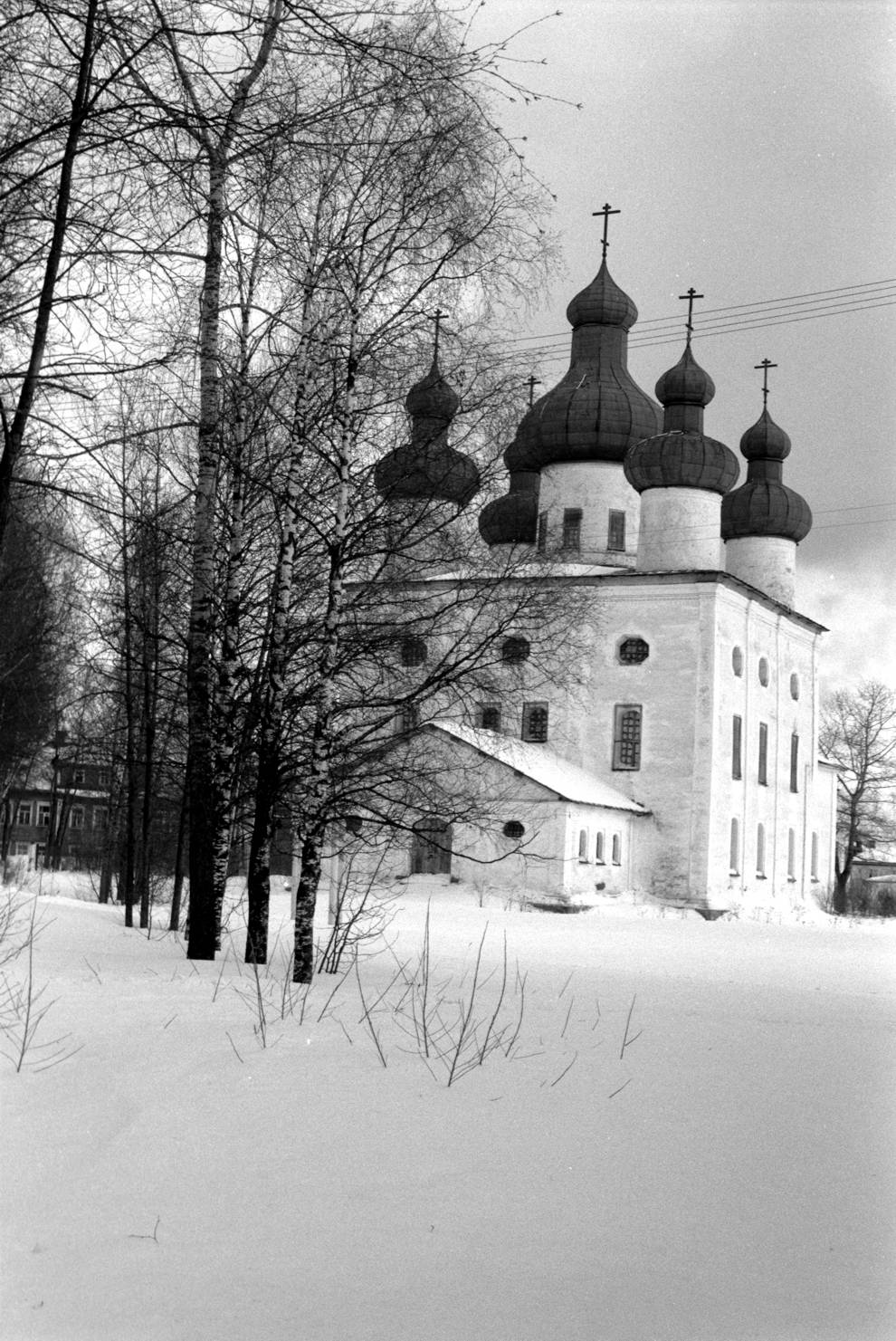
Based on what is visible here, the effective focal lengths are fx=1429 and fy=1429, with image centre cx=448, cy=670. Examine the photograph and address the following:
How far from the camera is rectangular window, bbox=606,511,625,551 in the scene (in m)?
41.0

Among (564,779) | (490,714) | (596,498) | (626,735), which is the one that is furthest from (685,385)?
(490,714)

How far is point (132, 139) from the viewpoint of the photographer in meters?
5.58

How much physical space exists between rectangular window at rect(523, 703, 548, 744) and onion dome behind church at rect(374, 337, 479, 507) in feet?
89.9

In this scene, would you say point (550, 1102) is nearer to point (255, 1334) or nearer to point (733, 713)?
point (255, 1334)

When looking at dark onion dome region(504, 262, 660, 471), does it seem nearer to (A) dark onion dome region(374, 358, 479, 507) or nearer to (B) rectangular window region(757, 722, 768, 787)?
(B) rectangular window region(757, 722, 768, 787)

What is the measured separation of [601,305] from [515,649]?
33.0 meters

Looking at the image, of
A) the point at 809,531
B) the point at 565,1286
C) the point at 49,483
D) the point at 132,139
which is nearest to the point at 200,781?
the point at 49,483

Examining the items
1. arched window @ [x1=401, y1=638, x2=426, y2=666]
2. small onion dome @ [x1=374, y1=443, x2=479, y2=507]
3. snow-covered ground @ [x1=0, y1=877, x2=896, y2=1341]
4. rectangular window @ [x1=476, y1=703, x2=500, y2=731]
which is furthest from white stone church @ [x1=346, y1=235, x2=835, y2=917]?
snow-covered ground @ [x1=0, y1=877, x2=896, y2=1341]

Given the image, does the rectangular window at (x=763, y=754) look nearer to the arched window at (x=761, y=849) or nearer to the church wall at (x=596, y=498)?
the arched window at (x=761, y=849)

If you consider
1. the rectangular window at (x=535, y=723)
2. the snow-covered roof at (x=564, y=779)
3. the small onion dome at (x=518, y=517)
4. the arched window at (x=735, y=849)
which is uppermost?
the small onion dome at (x=518, y=517)

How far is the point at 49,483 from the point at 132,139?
181 cm

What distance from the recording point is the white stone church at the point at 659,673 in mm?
33688

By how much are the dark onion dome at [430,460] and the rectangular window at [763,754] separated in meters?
31.8

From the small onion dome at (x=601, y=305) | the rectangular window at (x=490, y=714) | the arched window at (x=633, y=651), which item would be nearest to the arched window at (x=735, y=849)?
the arched window at (x=633, y=651)
